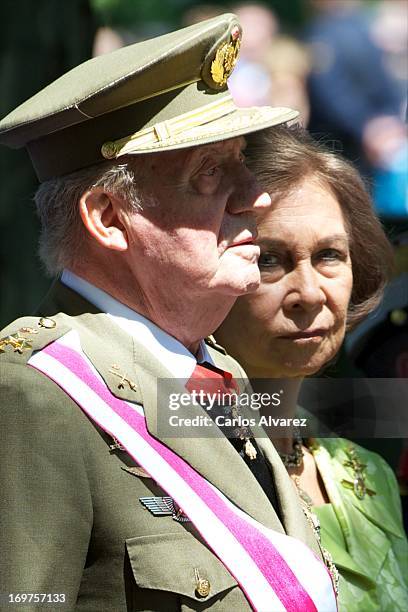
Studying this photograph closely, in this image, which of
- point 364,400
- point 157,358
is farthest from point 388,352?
point 157,358

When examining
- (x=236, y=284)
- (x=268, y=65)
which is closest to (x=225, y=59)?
(x=236, y=284)

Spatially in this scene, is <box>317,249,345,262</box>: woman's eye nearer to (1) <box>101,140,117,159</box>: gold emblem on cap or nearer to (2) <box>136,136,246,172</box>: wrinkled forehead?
(2) <box>136,136,246,172</box>: wrinkled forehead

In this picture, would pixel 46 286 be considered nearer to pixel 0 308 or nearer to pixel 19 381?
pixel 0 308

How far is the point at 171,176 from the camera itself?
2.29 m

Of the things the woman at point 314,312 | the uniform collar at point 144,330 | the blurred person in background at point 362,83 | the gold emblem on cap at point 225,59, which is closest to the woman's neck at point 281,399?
the woman at point 314,312

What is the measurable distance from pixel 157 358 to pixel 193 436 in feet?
0.55

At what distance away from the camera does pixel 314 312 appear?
284 centimetres

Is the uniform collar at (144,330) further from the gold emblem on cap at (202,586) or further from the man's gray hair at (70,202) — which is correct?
the gold emblem on cap at (202,586)

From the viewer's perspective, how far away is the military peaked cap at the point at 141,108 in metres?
2.25

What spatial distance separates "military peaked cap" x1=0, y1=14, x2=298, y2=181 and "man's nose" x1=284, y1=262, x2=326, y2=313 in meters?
0.51

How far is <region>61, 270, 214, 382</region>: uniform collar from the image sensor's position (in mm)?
2309

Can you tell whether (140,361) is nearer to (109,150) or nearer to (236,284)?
(236,284)

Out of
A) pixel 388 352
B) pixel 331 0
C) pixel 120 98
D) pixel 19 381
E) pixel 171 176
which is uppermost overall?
pixel 120 98

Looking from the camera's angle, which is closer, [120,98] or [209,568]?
[209,568]
